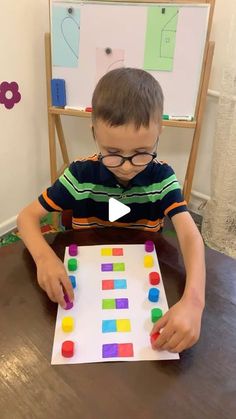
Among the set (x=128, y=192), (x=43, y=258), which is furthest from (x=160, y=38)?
(x=43, y=258)

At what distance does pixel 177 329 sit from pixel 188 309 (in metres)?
0.06

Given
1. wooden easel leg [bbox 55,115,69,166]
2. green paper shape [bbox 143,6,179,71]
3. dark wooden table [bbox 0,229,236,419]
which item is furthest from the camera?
wooden easel leg [bbox 55,115,69,166]

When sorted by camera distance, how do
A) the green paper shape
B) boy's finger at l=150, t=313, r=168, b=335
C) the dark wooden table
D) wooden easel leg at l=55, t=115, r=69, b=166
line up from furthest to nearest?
wooden easel leg at l=55, t=115, r=69, b=166
the green paper shape
boy's finger at l=150, t=313, r=168, b=335
the dark wooden table

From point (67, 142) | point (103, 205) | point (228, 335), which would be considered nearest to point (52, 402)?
point (228, 335)

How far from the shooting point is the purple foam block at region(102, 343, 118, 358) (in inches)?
25.7

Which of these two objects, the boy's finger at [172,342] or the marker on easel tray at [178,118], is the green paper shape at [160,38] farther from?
the boy's finger at [172,342]

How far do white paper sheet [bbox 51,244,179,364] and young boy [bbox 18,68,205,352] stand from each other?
3 cm

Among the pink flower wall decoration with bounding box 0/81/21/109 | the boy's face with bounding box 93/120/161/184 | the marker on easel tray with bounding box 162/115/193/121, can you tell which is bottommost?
the marker on easel tray with bounding box 162/115/193/121

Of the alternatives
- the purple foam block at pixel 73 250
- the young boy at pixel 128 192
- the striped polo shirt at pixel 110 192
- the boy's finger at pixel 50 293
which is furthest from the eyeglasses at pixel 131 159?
the boy's finger at pixel 50 293

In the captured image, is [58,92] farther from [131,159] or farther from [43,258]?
[43,258]

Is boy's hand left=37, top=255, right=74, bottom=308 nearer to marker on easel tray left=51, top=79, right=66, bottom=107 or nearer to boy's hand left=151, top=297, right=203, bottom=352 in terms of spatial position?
boy's hand left=151, top=297, right=203, bottom=352

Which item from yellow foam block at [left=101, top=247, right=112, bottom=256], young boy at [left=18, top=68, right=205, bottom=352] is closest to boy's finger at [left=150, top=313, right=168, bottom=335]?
young boy at [left=18, top=68, right=205, bottom=352]

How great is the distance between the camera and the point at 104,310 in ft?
2.45

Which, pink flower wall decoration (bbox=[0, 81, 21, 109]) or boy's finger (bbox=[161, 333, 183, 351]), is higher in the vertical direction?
pink flower wall decoration (bbox=[0, 81, 21, 109])
